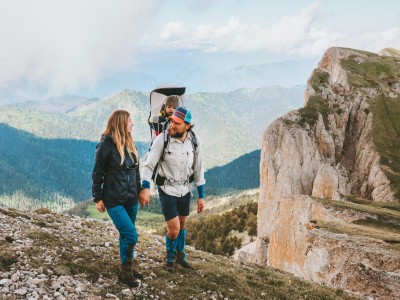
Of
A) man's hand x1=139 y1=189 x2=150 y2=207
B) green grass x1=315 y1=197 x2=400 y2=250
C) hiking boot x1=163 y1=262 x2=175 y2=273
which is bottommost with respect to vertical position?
green grass x1=315 y1=197 x2=400 y2=250

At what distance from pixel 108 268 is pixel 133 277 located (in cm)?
123

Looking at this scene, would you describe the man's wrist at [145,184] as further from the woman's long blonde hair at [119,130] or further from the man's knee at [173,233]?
the man's knee at [173,233]

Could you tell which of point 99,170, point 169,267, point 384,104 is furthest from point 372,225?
point 384,104

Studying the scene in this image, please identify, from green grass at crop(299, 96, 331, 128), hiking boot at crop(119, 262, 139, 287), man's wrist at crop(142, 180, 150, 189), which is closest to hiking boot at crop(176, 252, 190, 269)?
hiking boot at crop(119, 262, 139, 287)

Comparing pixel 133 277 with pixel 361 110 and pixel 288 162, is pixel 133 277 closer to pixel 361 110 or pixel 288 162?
pixel 288 162

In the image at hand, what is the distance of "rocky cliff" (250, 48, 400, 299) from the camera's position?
22.4 metres

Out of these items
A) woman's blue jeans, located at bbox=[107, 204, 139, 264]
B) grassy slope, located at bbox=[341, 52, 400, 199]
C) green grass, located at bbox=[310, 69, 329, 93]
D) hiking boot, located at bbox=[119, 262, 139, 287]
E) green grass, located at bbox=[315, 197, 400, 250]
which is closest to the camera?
woman's blue jeans, located at bbox=[107, 204, 139, 264]

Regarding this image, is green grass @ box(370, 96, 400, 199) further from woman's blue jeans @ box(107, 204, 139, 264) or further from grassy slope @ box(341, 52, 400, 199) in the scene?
woman's blue jeans @ box(107, 204, 139, 264)

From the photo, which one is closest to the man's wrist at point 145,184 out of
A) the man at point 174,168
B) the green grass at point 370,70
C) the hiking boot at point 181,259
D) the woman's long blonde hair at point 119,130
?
the man at point 174,168

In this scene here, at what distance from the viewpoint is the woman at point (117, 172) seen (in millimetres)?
11062

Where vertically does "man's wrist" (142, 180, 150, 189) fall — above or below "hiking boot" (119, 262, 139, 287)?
above

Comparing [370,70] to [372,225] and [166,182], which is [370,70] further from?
[166,182]

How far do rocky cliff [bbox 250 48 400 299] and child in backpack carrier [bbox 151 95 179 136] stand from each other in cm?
1388

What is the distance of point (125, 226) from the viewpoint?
11375mm
